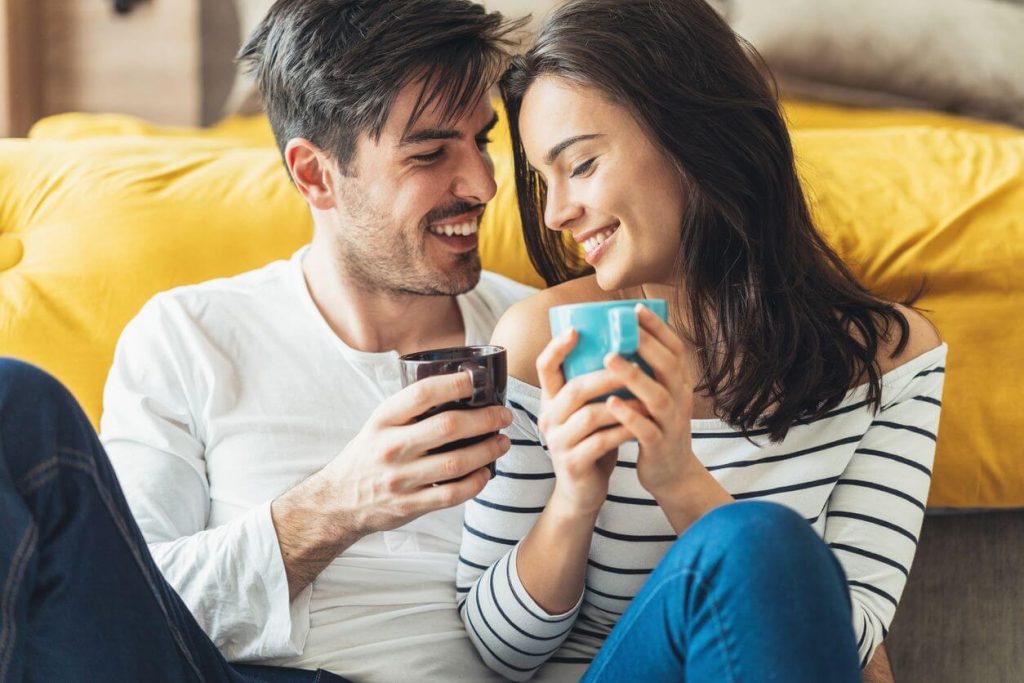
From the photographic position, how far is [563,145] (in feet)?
3.52

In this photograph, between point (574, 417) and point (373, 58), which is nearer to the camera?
point (574, 417)

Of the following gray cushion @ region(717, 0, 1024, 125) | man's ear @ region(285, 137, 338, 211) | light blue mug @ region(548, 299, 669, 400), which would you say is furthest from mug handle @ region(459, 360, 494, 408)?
gray cushion @ region(717, 0, 1024, 125)

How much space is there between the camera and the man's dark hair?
4.23ft

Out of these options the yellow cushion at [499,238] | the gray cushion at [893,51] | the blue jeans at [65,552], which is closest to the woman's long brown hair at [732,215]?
the yellow cushion at [499,238]

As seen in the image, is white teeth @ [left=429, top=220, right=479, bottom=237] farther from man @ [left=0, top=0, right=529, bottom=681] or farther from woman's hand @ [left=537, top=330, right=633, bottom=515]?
woman's hand @ [left=537, top=330, right=633, bottom=515]

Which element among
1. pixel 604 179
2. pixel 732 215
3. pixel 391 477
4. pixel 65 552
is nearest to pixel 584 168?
pixel 604 179

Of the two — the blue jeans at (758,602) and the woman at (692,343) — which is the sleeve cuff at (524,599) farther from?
the blue jeans at (758,602)

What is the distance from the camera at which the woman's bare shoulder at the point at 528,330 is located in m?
1.13

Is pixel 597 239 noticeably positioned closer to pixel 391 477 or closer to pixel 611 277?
pixel 611 277

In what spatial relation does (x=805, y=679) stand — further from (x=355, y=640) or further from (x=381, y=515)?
(x=355, y=640)

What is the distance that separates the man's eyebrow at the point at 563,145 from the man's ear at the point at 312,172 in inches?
16.4

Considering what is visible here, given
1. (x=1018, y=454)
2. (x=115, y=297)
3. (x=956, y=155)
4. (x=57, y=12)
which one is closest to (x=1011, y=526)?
(x=1018, y=454)

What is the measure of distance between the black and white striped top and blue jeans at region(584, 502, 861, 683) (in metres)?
0.28

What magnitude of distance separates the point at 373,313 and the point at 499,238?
10.3 inches
